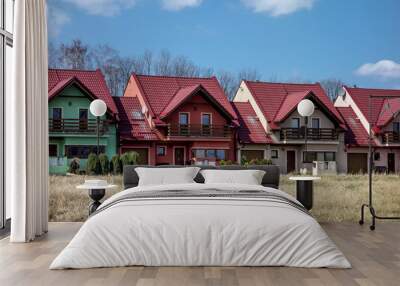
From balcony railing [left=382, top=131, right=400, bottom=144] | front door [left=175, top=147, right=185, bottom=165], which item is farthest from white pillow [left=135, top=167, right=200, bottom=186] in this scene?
balcony railing [left=382, top=131, right=400, bottom=144]

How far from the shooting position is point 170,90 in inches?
260

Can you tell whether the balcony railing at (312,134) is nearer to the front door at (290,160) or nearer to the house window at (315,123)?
the house window at (315,123)

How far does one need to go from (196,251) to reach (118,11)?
4046 mm

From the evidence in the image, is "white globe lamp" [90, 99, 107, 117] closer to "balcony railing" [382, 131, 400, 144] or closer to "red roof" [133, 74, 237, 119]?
"red roof" [133, 74, 237, 119]

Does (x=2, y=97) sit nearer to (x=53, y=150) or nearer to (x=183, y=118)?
(x=53, y=150)

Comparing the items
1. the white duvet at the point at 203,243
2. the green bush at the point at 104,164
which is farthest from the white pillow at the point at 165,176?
the white duvet at the point at 203,243

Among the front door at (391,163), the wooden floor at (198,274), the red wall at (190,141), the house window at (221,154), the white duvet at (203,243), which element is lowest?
the wooden floor at (198,274)

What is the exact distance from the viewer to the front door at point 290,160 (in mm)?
6529

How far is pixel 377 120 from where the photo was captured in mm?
6586

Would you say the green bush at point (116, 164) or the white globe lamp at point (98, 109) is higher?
the white globe lamp at point (98, 109)

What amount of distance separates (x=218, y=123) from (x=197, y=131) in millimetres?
283

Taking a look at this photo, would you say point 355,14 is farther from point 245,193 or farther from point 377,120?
point 245,193

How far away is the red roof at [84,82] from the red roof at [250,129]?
158 cm

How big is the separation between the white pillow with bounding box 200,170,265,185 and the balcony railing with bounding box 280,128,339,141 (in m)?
0.97
